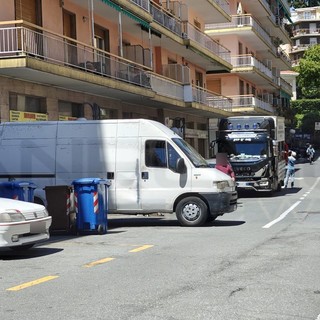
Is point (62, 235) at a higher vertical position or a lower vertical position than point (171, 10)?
lower

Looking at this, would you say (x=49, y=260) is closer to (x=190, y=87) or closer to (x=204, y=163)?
(x=204, y=163)

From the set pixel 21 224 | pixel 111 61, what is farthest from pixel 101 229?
pixel 111 61

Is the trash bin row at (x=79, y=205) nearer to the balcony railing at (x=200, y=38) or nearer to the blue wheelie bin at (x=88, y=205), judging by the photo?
the blue wheelie bin at (x=88, y=205)

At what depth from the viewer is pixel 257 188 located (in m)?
22.0

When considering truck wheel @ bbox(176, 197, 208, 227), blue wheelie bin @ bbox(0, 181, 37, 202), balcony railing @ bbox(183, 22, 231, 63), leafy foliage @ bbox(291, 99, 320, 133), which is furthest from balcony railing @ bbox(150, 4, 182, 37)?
leafy foliage @ bbox(291, 99, 320, 133)

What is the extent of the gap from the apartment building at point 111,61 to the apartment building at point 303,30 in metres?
62.1

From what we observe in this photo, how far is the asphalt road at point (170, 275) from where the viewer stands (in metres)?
5.79

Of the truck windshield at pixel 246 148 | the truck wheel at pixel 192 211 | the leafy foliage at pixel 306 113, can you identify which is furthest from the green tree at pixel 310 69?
the truck wheel at pixel 192 211

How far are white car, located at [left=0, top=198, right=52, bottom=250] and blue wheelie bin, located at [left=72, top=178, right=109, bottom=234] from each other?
263cm

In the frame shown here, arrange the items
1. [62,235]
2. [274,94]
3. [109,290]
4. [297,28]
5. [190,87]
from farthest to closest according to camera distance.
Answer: [297,28]
[274,94]
[190,87]
[62,235]
[109,290]

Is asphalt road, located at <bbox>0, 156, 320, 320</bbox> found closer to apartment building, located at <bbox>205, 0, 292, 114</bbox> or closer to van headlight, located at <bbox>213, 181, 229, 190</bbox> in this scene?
van headlight, located at <bbox>213, 181, 229, 190</bbox>

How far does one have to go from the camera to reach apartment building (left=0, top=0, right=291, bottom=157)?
57.1 feet

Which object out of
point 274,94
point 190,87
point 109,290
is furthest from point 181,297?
point 274,94

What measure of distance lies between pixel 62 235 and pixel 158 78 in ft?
49.0
